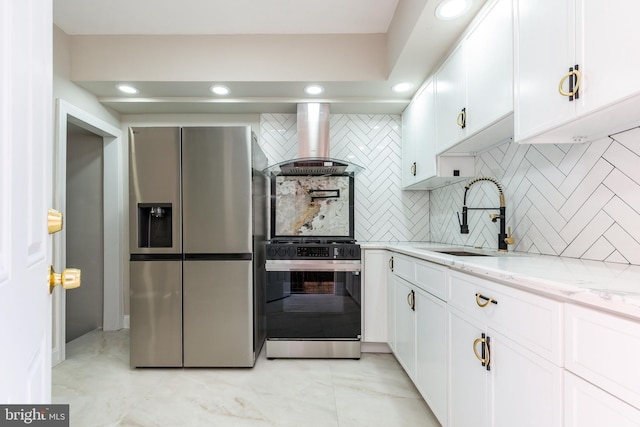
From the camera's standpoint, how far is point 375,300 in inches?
104

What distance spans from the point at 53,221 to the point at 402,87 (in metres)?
2.62

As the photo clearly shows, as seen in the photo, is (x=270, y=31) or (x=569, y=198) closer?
(x=569, y=198)

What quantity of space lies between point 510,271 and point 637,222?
1.99ft

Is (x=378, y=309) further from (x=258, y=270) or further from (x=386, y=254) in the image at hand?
(x=258, y=270)

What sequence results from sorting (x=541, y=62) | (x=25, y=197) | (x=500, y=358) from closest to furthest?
(x=25, y=197)
(x=500, y=358)
(x=541, y=62)

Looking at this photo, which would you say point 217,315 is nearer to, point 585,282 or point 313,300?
point 313,300

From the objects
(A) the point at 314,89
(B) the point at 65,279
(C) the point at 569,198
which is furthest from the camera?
(A) the point at 314,89

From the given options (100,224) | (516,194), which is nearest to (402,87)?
(516,194)

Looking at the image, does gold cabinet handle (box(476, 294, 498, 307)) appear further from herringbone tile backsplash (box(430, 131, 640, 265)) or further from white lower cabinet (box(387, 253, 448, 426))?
herringbone tile backsplash (box(430, 131, 640, 265))

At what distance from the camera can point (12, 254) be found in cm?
46

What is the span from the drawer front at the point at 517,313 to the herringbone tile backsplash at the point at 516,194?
0.59 meters

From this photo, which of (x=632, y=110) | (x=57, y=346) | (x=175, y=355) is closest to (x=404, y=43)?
(x=632, y=110)

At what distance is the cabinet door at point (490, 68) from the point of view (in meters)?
1.41

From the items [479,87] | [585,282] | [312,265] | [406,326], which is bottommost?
[406,326]
